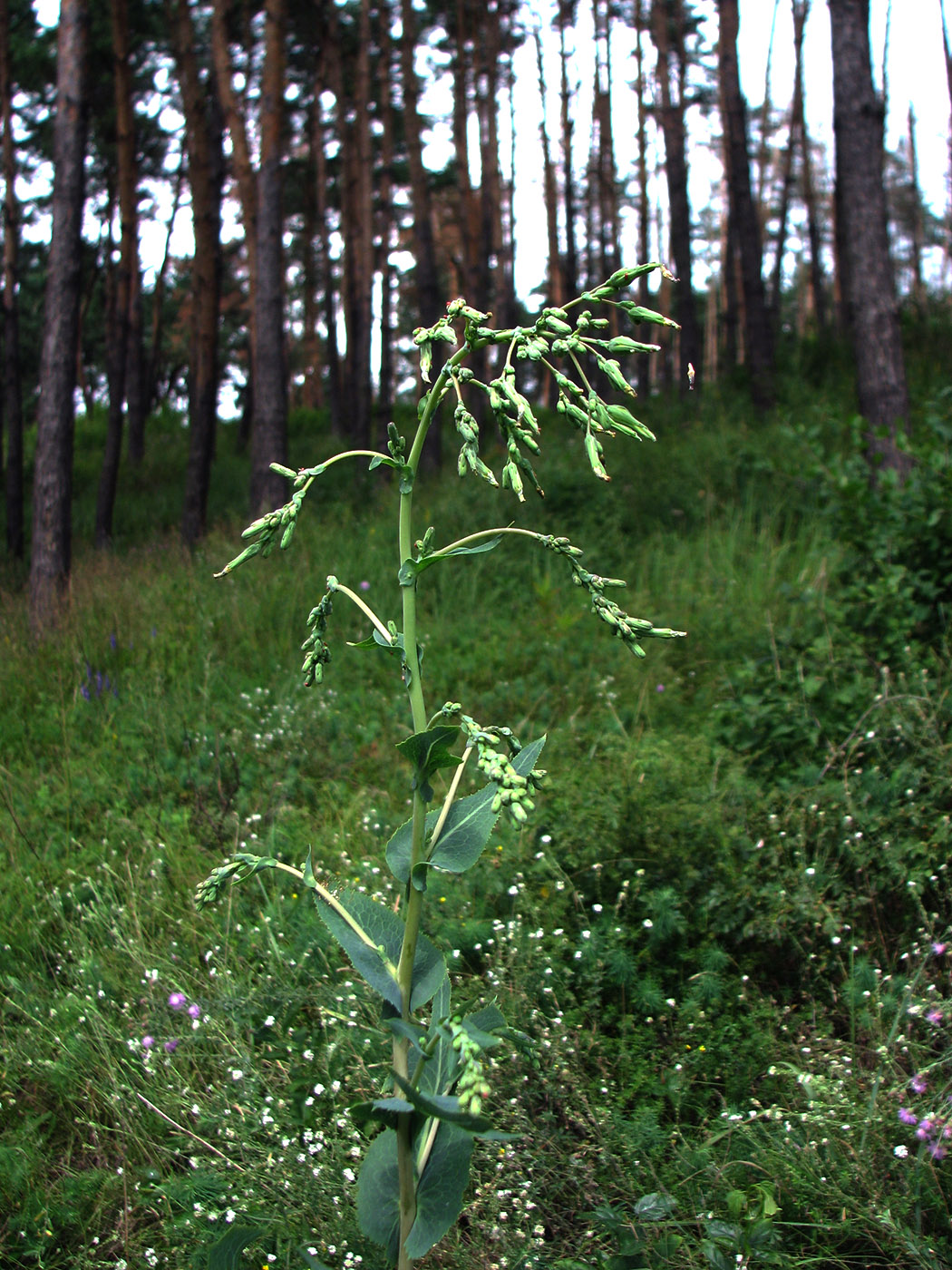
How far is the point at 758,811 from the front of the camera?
139 inches

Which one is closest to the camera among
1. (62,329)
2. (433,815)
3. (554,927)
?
(433,815)

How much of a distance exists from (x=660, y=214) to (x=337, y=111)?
69.9ft

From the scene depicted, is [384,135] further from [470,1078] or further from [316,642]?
[470,1078]

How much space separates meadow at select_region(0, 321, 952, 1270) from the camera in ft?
7.12

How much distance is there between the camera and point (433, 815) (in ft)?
5.83

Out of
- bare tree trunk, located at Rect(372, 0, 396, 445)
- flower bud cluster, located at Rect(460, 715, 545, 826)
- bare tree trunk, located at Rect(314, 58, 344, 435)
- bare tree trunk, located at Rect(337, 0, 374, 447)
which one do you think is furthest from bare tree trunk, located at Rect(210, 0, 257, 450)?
flower bud cluster, located at Rect(460, 715, 545, 826)

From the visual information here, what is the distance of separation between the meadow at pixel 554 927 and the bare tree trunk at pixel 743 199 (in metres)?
6.32

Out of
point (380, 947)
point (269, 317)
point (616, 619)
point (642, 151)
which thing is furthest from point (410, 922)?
point (642, 151)

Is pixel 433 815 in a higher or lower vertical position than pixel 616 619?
lower

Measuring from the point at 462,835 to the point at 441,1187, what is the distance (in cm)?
60

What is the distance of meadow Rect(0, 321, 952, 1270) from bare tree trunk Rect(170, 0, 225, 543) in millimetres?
5525

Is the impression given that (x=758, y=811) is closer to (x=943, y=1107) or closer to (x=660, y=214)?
(x=943, y=1107)

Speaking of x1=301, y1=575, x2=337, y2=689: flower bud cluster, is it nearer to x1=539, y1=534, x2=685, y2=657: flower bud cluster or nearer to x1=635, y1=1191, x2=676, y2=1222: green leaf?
x1=539, y1=534, x2=685, y2=657: flower bud cluster

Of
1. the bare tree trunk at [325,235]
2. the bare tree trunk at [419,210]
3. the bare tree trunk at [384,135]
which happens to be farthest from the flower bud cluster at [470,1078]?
the bare tree trunk at [325,235]
